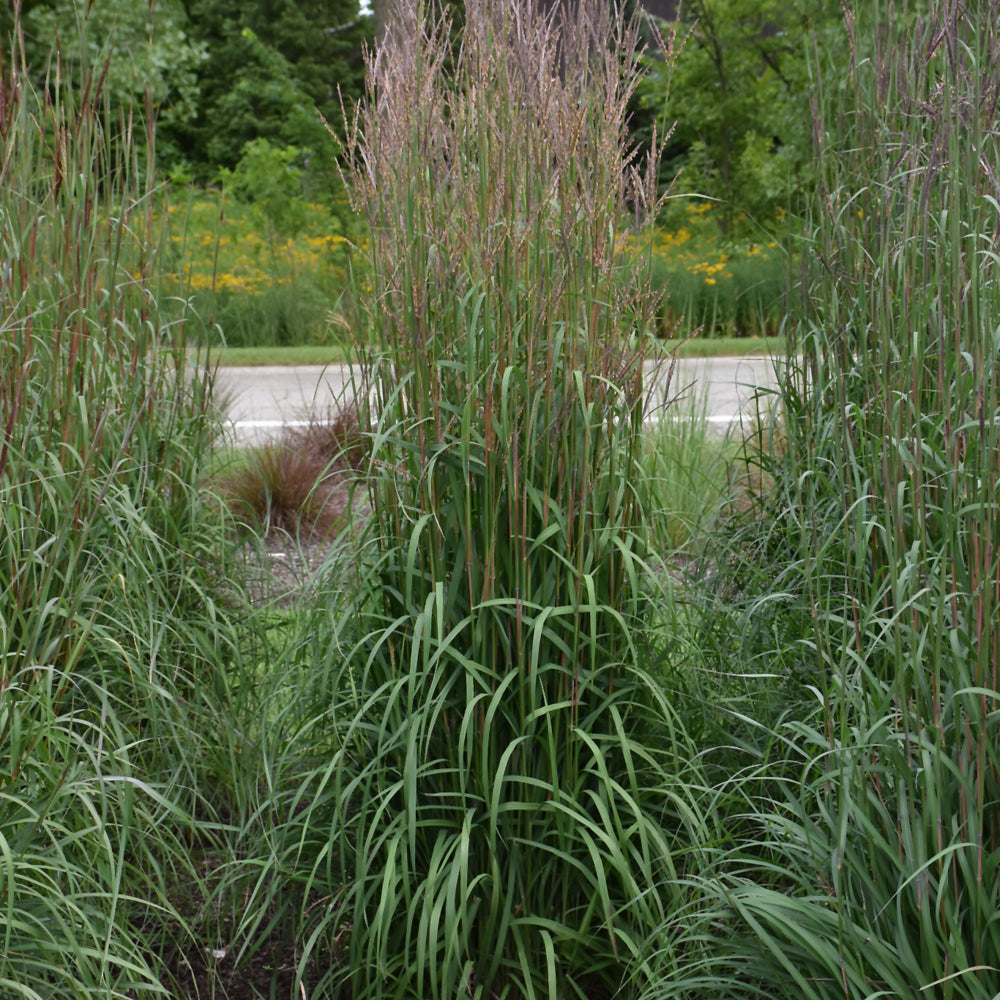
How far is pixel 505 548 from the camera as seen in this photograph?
236cm

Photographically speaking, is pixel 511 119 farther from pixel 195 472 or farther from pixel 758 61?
pixel 758 61

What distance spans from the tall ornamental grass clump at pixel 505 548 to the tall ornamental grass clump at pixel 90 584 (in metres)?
0.45

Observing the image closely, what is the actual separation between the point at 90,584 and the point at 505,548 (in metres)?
0.81

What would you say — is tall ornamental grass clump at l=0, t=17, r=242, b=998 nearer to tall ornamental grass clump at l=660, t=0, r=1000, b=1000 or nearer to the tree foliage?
tall ornamental grass clump at l=660, t=0, r=1000, b=1000

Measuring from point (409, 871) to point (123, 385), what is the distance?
1.48m

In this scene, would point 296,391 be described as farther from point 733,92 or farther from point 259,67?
point 259,67

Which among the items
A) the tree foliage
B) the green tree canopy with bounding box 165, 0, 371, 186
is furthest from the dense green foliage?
the green tree canopy with bounding box 165, 0, 371, 186

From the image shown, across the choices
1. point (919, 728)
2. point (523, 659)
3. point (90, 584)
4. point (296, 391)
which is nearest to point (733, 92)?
point (296, 391)

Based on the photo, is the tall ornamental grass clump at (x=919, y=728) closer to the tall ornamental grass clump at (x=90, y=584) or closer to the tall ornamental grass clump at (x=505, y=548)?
the tall ornamental grass clump at (x=505, y=548)

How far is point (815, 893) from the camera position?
2010 millimetres

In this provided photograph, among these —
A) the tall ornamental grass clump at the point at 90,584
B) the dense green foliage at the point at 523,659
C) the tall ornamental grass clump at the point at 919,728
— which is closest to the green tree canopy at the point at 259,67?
the tall ornamental grass clump at the point at 90,584

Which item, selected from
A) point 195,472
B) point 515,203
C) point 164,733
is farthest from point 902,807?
point 195,472

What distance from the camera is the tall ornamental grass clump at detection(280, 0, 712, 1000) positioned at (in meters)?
2.22

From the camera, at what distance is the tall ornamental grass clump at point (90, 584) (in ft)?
6.89
